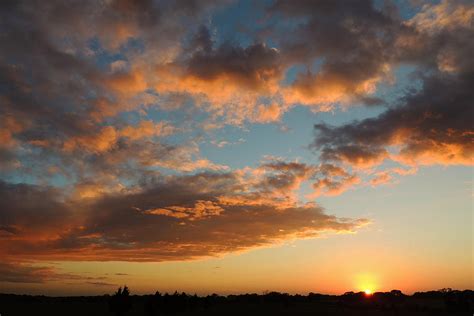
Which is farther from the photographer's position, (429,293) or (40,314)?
(429,293)

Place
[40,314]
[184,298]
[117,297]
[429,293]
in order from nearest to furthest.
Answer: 1. [117,297]
2. [184,298]
3. [40,314]
4. [429,293]

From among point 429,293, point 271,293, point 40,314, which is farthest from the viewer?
point 429,293

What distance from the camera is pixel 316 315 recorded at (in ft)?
197

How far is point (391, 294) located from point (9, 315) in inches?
3600

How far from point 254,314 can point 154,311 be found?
16.6 m

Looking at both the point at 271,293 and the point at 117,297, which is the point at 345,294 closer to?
the point at 271,293

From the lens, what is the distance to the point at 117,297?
50375 mm

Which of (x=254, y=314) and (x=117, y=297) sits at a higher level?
(x=117, y=297)

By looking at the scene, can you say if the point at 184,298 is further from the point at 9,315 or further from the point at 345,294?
the point at 345,294

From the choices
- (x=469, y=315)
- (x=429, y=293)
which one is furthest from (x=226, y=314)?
(x=429, y=293)

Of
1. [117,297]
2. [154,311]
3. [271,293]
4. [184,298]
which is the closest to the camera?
[117,297]

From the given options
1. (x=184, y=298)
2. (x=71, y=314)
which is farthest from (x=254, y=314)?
(x=71, y=314)

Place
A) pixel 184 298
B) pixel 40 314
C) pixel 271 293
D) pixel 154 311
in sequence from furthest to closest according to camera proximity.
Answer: pixel 271 293 → pixel 40 314 → pixel 184 298 → pixel 154 311

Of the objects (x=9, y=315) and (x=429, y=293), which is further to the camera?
(x=429, y=293)
